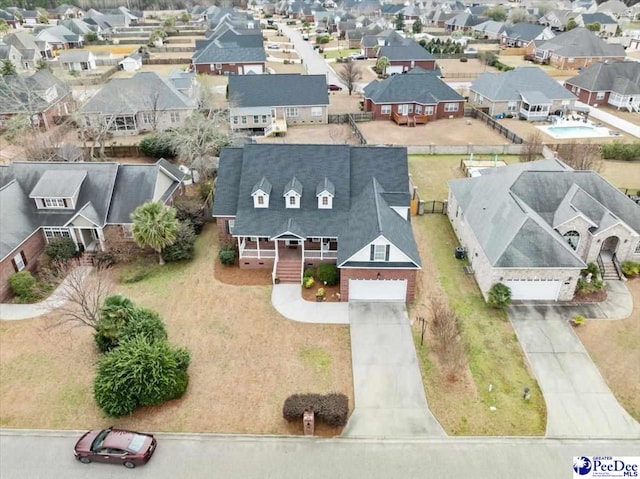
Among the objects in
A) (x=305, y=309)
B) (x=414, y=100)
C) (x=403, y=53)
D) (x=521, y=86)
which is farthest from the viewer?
(x=403, y=53)

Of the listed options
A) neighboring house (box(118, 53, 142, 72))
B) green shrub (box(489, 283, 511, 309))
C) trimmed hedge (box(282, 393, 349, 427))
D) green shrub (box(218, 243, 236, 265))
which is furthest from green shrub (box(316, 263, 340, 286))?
neighboring house (box(118, 53, 142, 72))

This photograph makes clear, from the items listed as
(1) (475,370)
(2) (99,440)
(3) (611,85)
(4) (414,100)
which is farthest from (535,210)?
(3) (611,85)

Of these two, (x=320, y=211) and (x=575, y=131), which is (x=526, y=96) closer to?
(x=575, y=131)

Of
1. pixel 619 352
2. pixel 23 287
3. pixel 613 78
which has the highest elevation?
pixel 613 78

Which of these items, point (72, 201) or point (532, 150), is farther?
point (532, 150)

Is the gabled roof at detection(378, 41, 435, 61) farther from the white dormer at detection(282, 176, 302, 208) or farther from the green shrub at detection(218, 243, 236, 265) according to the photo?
the green shrub at detection(218, 243, 236, 265)

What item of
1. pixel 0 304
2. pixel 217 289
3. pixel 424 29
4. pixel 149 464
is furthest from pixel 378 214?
pixel 424 29
